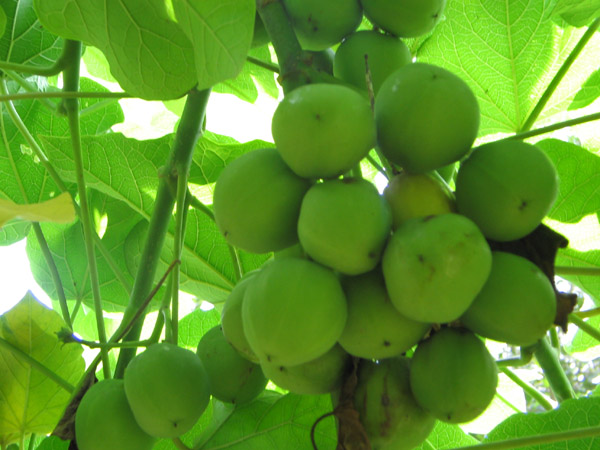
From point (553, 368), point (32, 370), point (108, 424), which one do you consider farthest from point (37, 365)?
point (553, 368)

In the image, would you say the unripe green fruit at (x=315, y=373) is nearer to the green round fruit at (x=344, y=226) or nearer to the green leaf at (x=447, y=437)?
the green round fruit at (x=344, y=226)

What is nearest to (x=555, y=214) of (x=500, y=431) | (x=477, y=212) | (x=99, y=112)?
(x=500, y=431)

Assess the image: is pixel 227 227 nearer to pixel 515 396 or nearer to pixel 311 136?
pixel 311 136

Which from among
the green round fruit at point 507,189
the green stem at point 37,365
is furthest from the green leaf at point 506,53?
the green stem at point 37,365

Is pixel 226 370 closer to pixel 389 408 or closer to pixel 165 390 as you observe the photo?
pixel 165 390

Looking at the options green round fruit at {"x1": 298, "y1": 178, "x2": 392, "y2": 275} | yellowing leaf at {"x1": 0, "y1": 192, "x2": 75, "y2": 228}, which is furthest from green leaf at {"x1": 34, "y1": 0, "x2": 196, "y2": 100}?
green round fruit at {"x1": 298, "y1": 178, "x2": 392, "y2": 275}
